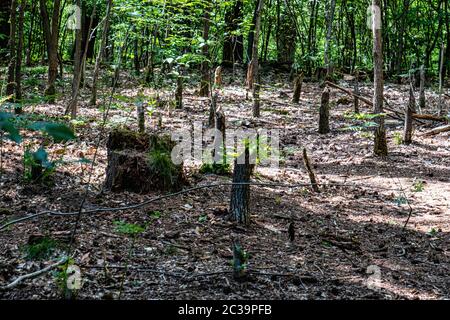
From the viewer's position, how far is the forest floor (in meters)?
3.98

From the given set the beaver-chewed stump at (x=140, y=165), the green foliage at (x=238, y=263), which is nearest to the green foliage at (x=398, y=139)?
the beaver-chewed stump at (x=140, y=165)

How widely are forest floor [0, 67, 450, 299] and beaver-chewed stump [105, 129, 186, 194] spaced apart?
207mm

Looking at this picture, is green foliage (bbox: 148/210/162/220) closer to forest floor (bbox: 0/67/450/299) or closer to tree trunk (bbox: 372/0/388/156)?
forest floor (bbox: 0/67/450/299)

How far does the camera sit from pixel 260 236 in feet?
17.6

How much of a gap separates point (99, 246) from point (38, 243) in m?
0.57

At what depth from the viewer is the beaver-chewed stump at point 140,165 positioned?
625 cm

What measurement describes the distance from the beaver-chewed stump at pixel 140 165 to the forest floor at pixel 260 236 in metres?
0.21

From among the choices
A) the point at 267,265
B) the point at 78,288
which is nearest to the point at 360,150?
the point at 267,265

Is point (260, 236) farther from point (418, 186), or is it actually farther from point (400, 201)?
point (418, 186)

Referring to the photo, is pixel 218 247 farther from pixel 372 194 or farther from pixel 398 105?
pixel 398 105

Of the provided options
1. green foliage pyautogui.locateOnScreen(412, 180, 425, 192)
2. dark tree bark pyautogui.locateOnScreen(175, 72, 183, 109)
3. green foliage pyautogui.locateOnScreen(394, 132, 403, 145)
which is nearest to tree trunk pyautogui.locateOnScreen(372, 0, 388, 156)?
green foliage pyautogui.locateOnScreen(394, 132, 403, 145)

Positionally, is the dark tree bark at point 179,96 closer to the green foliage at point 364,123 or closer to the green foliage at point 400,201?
the green foliage at point 364,123

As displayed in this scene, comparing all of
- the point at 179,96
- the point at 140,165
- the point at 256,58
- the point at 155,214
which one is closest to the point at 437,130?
the point at 256,58

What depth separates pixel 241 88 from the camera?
17469 millimetres
